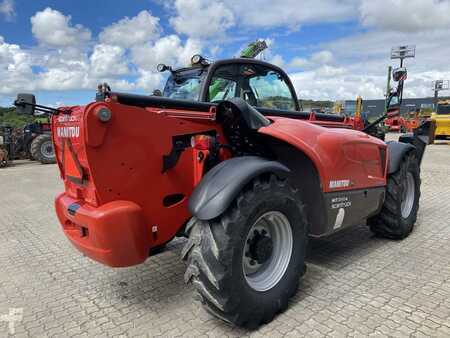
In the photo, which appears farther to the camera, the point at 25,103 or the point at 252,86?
the point at 252,86

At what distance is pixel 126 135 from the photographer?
280 centimetres

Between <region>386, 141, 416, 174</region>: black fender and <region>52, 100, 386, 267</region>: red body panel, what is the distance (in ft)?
4.18

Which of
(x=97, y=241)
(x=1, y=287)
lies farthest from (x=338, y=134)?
(x=1, y=287)

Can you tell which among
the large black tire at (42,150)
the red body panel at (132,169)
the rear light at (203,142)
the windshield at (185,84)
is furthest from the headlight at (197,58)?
the large black tire at (42,150)

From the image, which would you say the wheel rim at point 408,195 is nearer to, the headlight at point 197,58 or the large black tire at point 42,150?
the headlight at point 197,58

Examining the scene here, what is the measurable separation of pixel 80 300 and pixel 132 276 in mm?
585

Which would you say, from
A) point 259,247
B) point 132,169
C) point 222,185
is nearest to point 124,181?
point 132,169

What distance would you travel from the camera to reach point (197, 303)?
10.8 ft

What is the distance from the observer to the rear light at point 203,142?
10.2ft

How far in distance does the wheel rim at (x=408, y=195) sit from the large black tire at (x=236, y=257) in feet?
8.92

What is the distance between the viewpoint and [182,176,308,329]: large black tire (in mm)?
2654

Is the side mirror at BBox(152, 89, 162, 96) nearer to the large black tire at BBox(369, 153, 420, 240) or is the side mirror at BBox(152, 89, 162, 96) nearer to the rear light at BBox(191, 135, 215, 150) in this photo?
the rear light at BBox(191, 135, 215, 150)

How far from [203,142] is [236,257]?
952 millimetres

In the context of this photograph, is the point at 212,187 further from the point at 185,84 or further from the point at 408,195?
the point at 408,195
